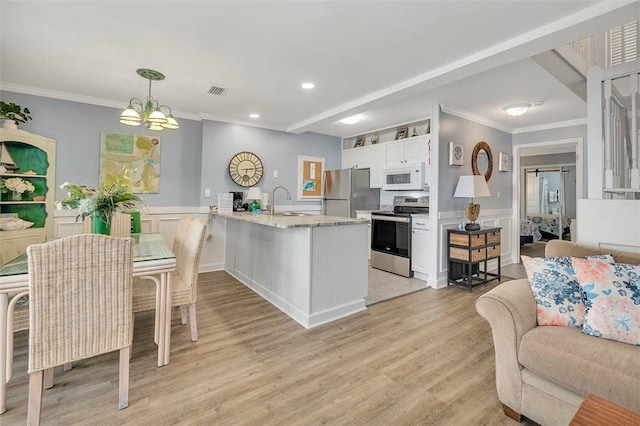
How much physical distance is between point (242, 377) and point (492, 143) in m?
4.79

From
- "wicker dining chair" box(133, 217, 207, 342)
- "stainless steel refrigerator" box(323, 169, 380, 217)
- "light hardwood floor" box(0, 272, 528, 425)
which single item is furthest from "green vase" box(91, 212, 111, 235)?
"stainless steel refrigerator" box(323, 169, 380, 217)

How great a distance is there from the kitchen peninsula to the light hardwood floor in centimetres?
16

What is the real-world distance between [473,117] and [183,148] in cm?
429

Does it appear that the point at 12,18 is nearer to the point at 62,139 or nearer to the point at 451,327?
the point at 62,139

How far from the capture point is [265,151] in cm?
488

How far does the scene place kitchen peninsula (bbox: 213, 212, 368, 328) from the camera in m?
2.61

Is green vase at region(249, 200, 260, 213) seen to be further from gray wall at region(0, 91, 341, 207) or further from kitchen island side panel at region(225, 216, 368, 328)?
kitchen island side panel at region(225, 216, 368, 328)

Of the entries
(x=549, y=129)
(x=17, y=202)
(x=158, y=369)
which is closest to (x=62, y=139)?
(x=17, y=202)

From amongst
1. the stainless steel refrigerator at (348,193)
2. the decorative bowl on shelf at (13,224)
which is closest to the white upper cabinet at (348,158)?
the stainless steel refrigerator at (348,193)

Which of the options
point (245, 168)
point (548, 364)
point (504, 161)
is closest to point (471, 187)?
point (504, 161)

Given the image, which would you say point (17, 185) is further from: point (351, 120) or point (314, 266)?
point (351, 120)

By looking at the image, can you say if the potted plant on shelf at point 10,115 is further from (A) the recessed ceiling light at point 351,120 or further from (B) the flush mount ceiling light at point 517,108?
(B) the flush mount ceiling light at point 517,108

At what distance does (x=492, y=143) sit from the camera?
465cm

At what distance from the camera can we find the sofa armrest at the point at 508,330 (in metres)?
1.48
